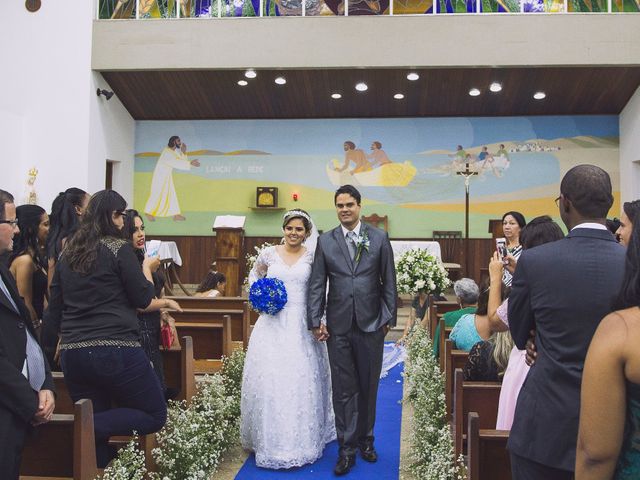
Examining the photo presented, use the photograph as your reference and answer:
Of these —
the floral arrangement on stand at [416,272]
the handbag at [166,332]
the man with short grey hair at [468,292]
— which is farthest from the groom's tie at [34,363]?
the floral arrangement on stand at [416,272]

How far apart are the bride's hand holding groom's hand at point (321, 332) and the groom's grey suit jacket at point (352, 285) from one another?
1.2 inches

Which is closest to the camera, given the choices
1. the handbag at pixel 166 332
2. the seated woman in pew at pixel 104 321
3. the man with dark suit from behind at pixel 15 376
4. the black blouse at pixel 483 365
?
the man with dark suit from behind at pixel 15 376

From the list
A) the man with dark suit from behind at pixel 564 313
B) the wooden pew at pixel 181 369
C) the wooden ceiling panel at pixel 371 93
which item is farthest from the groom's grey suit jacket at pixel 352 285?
the wooden ceiling panel at pixel 371 93

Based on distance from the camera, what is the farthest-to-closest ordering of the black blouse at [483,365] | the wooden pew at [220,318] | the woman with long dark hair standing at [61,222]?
1. the wooden pew at [220,318]
2. the woman with long dark hair standing at [61,222]
3. the black blouse at [483,365]

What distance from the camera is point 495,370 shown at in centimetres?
341

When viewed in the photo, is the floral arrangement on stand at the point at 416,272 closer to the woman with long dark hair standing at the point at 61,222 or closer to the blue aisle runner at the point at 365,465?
the blue aisle runner at the point at 365,465

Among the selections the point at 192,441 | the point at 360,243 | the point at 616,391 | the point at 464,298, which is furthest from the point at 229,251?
the point at 616,391

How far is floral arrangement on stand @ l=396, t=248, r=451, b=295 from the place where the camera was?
7000 millimetres

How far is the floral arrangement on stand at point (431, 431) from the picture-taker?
315 cm

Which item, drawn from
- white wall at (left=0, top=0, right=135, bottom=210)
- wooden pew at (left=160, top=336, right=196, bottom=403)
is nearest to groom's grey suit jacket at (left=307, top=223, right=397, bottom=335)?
wooden pew at (left=160, top=336, right=196, bottom=403)

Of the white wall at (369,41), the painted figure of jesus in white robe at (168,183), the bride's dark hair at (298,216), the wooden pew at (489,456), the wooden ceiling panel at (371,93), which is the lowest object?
the wooden pew at (489,456)

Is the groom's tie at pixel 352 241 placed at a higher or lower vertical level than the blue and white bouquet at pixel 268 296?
higher

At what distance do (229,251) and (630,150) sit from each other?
8.11 metres

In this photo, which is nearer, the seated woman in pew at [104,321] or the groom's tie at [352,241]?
the seated woman in pew at [104,321]
